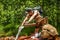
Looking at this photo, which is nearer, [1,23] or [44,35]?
[44,35]

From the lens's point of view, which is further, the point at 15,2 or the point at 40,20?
the point at 15,2

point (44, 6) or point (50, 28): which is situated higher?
point (50, 28)

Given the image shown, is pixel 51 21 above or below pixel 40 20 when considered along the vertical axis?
below

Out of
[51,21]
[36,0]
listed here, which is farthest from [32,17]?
[36,0]

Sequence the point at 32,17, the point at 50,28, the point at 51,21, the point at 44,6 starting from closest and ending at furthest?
the point at 50,28 < the point at 32,17 < the point at 51,21 < the point at 44,6

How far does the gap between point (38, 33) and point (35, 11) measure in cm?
67

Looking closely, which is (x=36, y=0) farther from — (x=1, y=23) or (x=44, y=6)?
(x=1, y=23)

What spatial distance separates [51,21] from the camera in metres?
12.4

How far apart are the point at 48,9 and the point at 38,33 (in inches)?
278

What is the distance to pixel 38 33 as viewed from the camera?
6.23 m

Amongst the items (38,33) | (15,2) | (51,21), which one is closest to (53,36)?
(38,33)

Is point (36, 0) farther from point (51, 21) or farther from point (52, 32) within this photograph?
point (52, 32)

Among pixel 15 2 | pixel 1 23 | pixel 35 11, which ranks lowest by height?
pixel 1 23

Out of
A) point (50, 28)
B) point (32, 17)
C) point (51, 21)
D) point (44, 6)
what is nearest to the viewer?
point (50, 28)
